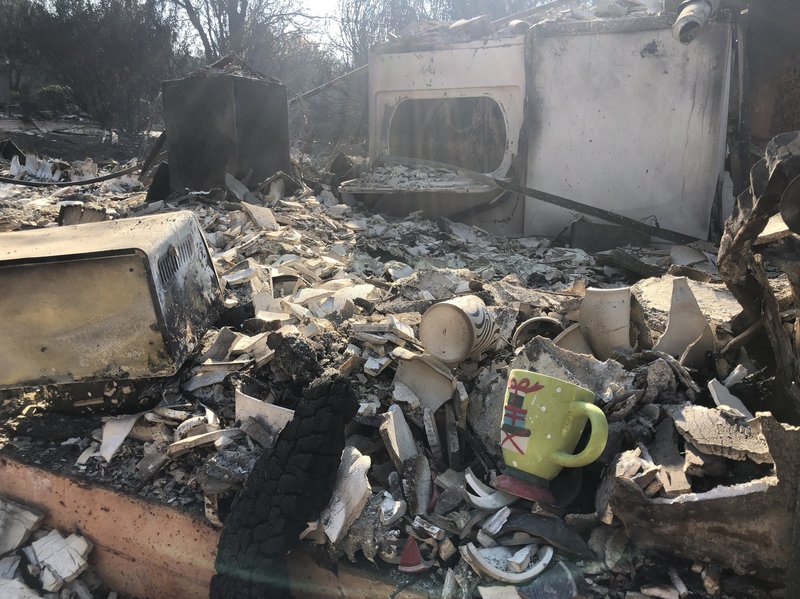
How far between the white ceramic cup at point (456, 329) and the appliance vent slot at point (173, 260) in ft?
3.49

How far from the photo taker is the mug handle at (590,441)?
1565mm

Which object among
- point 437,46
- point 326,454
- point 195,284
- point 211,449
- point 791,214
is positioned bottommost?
point 211,449

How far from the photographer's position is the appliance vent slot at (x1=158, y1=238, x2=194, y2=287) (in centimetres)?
229

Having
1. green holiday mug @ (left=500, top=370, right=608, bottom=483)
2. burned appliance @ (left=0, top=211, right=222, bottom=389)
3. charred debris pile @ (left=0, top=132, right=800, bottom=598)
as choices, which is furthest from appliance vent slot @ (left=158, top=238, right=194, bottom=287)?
green holiday mug @ (left=500, top=370, right=608, bottom=483)

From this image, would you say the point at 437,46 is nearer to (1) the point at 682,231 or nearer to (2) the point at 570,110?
(2) the point at 570,110

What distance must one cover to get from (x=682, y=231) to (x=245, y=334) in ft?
20.0

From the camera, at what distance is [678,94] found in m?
6.75

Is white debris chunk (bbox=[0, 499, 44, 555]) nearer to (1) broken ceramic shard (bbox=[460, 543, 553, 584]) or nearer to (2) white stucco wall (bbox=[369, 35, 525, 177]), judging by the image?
(1) broken ceramic shard (bbox=[460, 543, 553, 584])

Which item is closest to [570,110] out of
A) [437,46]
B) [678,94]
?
[678,94]

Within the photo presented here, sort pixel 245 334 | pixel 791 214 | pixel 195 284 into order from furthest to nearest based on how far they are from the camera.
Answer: pixel 245 334
pixel 195 284
pixel 791 214

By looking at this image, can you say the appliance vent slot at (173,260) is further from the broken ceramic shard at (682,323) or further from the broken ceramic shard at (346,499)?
the broken ceramic shard at (682,323)

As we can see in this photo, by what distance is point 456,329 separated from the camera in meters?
2.14

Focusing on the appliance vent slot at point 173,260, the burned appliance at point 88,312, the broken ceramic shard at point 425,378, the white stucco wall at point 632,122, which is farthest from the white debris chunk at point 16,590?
the white stucco wall at point 632,122

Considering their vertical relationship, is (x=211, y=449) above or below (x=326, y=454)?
below
